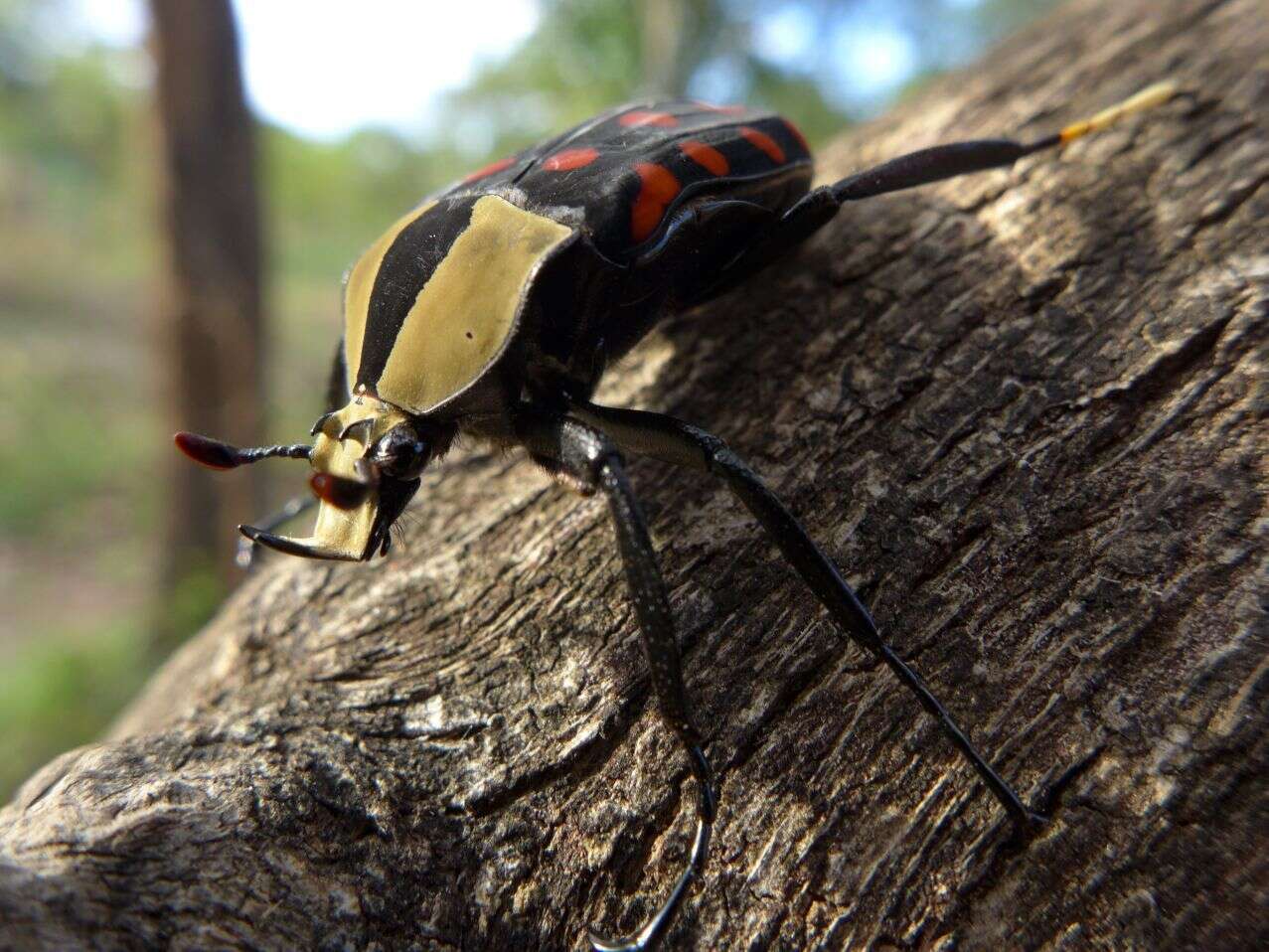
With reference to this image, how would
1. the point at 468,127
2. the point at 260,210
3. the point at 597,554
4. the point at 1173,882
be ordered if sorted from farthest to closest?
the point at 468,127 → the point at 260,210 → the point at 597,554 → the point at 1173,882

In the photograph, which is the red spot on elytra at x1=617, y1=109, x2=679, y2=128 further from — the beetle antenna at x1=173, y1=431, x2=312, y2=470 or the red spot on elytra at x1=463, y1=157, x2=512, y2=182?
the beetle antenna at x1=173, y1=431, x2=312, y2=470

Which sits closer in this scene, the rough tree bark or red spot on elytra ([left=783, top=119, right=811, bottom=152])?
the rough tree bark

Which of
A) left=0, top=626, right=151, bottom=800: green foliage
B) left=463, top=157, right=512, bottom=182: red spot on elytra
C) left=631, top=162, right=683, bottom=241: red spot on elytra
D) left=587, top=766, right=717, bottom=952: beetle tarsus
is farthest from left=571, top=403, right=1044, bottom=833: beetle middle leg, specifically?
left=0, top=626, right=151, bottom=800: green foliage

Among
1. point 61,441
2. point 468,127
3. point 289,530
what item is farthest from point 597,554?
point 468,127

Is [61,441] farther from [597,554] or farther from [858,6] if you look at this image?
[858,6]

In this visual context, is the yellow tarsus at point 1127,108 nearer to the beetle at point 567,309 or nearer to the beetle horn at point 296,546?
the beetle at point 567,309

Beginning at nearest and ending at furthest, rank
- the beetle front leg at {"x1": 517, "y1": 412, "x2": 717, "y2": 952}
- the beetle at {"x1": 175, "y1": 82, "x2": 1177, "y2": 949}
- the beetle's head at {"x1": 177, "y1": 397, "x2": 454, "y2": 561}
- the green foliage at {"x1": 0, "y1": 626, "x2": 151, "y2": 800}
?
the beetle front leg at {"x1": 517, "y1": 412, "x2": 717, "y2": 952} → the beetle at {"x1": 175, "y1": 82, "x2": 1177, "y2": 949} → the beetle's head at {"x1": 177, "y1": 397, "x2": 454, "y2": 561} → the green foliage at {"x1": 0, "y1": 626, "x2": 151, "y2": 800}

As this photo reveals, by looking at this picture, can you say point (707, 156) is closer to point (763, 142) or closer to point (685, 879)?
point (763, 142)
